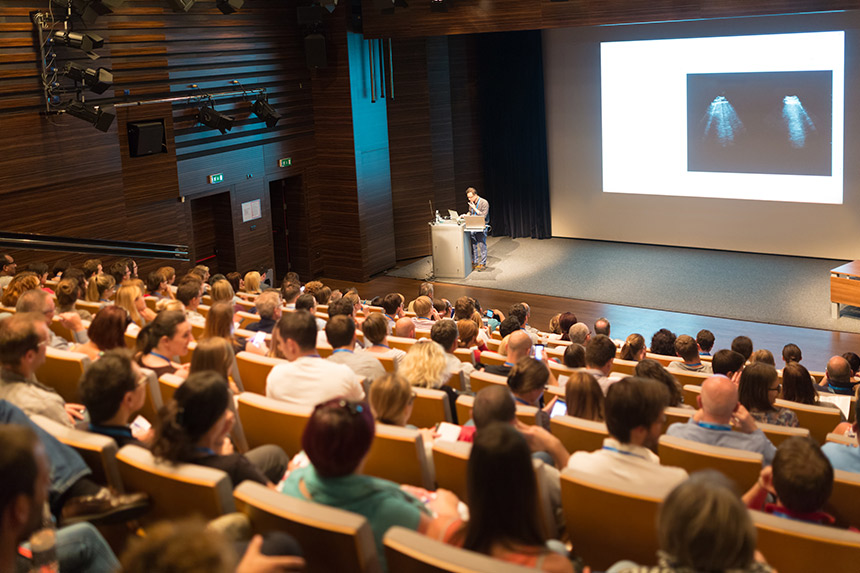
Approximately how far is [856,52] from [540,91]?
4699 mm

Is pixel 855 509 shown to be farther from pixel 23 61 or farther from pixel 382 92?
pixel 382 92

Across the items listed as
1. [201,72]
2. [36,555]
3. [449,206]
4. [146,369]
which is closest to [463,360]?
[146,369]

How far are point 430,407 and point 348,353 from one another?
0.72m

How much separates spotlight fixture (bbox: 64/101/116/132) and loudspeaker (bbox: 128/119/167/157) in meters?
0.74

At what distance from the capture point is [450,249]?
12406 mm

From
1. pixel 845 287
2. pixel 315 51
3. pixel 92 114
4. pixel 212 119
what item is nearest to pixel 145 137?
pixel 212 119

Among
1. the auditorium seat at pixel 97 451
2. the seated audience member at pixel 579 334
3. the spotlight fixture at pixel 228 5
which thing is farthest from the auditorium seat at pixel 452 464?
the spotlight fixture at pixel 228 5

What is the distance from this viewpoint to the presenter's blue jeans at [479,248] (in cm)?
1279

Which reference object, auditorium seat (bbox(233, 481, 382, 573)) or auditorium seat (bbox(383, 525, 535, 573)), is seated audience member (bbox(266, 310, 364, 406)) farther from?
auditorium seat (bbox(383, 525, 535, 573))

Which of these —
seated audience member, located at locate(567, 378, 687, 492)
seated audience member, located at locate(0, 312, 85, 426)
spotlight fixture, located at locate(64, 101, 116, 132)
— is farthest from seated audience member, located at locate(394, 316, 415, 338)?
spotlight fixture, located at locate(64, 101, 116, 132)

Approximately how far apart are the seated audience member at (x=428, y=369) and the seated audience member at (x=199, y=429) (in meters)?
1.65

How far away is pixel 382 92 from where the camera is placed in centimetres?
1273

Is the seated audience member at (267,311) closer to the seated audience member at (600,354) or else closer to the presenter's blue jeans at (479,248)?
the seated audience member at (600,354)

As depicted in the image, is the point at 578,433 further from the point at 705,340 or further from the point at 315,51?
the point at 315,51
